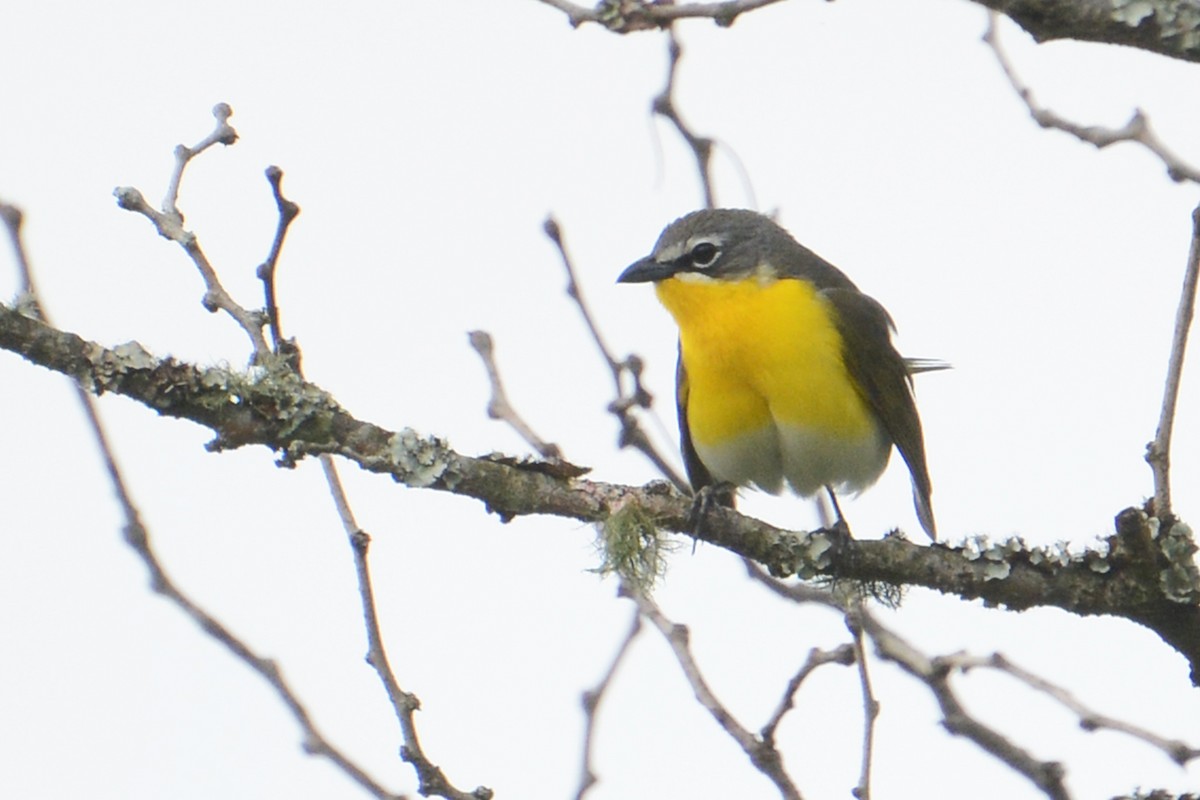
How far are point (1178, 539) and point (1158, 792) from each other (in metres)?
0.55

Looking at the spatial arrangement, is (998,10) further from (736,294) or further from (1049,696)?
(736,294)

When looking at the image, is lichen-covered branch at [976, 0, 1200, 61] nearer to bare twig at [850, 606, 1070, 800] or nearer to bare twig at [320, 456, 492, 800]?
bare twig at [320, 456, 492, 800]

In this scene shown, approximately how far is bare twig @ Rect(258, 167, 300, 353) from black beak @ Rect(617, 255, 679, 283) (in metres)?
2.76

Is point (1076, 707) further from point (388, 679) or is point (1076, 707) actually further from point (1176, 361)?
point (388, 679)

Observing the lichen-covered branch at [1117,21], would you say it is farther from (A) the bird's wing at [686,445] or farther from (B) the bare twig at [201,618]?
(A) the bird's wing at [686,445]

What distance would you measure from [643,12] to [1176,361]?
4.04ft

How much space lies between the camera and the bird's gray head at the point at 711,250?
6.00 metres

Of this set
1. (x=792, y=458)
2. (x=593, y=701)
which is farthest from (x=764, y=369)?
(x=593, y=701)

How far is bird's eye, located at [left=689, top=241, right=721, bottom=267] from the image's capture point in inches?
238

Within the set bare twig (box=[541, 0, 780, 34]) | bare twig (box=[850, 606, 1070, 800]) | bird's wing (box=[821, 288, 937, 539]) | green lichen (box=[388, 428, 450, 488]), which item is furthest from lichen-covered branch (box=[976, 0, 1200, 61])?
bird's wing (box=[821, 288, 937, 539])

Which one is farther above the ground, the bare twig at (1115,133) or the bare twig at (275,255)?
the bare twig at (1115,133)

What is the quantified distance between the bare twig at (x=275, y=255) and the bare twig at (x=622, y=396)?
104 centimetres

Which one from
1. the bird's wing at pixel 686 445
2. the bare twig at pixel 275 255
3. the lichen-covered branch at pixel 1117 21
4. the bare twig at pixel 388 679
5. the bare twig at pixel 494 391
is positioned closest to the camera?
the lichen-covered branch at pixel 1117 21

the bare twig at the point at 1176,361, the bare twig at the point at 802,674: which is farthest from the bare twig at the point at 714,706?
the bare twig at the point at 1176,361
